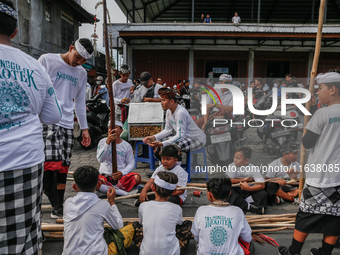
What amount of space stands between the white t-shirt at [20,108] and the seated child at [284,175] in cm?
285

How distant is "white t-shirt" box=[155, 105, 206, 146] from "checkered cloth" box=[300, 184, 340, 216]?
208cm

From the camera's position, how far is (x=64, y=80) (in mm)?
2928

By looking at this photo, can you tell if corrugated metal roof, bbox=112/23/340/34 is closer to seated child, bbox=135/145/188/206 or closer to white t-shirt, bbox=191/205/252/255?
seated child, bbox=135/145/188/206

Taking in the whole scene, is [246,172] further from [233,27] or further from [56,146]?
[233,27]

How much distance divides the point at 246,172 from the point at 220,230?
163 cm

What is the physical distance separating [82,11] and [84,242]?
19.5 metres

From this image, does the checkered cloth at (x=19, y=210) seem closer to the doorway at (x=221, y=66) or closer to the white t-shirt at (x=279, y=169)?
the white t-shirt at (x=279, y=169)

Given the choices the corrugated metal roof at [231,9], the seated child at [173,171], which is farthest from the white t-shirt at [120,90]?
the corrugated metal roof at [231,9]

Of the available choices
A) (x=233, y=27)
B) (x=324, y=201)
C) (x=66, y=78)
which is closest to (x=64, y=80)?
(x=66, y=78)

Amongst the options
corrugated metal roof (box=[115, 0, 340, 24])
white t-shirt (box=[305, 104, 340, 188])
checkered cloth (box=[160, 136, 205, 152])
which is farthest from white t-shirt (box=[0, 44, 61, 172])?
corrugated metal roof (box=[115, 0, 340, 24])

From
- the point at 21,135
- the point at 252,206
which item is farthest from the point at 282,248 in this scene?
the point at 21,135

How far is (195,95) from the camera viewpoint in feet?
33.2

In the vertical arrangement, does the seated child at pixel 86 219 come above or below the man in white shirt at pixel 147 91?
below

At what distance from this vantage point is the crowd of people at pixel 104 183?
1546mm
